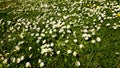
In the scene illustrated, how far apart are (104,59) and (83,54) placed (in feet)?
2.77

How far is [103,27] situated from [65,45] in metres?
1.97

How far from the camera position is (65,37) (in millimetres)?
9391

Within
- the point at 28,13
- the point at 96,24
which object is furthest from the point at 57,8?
the point at 96,24

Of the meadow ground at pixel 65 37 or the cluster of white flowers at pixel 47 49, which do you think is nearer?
the meadow ground at pixel 65 37

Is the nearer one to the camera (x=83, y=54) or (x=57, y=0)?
(x=83, y=54)

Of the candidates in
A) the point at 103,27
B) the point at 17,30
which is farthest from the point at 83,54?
the point at 17,30

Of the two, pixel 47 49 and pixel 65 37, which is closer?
pixel 47 49

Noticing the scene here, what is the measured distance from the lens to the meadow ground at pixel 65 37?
7.94 meters

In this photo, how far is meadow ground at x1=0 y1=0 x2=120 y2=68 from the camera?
26.1ft

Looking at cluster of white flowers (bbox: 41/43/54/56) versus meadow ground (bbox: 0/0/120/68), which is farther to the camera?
cluster of white flowers (bbox: 41/43/54/56)

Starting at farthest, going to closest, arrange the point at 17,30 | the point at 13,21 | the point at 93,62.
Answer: the point at 13,21, the point at 17,30, the point at 93,62

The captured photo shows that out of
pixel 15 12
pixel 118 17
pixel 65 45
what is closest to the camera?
pixel 65 45

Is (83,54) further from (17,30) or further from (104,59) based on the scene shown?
(17,30)

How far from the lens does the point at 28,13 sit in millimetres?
13781
